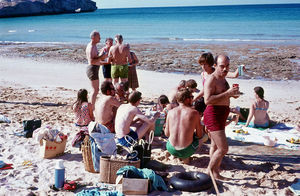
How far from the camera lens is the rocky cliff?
80.6m

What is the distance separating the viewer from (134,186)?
4180mm

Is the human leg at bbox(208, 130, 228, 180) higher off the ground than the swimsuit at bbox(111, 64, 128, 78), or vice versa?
the swimsuit at bbox(111, 64, 128, 78)

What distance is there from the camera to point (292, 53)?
18156 millimetres

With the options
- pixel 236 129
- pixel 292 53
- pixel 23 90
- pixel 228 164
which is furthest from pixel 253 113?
pixel 292 53

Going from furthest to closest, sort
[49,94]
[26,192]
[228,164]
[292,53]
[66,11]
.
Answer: [66,11]
[292,53]
[49,94]
[228,164]
[26,192]

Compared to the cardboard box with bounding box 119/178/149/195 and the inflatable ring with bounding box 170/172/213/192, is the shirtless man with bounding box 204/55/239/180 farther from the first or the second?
the cardboard box with bounding box 119/178/149/195

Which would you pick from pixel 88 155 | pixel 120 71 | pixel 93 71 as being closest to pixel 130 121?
pixel 88 155

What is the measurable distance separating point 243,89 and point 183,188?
6.96 meters

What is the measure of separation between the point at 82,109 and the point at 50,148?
1.17 meters

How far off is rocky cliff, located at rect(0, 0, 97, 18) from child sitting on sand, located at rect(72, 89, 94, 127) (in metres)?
81.7

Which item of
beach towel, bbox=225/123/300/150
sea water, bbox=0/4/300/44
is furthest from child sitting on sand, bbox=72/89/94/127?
sea water, bbox=0/4/300/44

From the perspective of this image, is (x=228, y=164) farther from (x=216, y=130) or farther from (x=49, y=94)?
(x=49, y=94)

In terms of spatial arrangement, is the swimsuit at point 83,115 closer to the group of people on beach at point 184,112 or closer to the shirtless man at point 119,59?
the group of people on beach at point 184,112

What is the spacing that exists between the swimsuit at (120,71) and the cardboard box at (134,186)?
15.1ft
